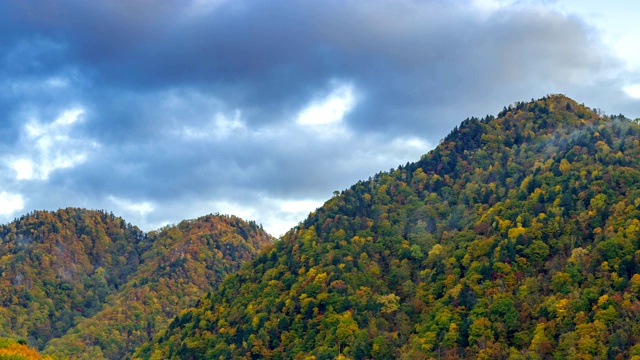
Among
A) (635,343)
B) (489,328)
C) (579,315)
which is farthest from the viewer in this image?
(489,328)

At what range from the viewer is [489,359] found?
180 meters

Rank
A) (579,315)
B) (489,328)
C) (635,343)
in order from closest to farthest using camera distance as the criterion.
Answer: (635,343) < (579,315) < (489,328)

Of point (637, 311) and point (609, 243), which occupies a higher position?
point (609, 243)

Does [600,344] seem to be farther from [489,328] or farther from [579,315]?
[489,328]

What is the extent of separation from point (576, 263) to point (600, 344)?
30627mm

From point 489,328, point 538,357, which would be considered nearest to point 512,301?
point 489,328

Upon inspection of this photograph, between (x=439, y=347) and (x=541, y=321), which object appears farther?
(x=439, y=347)

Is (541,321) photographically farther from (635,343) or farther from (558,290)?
(635,343)

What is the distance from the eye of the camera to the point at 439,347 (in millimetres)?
195250

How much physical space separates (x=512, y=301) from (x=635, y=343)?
35105 millimetres

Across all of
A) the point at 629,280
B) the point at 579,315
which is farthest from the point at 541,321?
the point at 629,280

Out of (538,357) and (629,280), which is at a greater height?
(629,280)

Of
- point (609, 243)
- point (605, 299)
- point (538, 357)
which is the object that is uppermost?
point (609, 243)

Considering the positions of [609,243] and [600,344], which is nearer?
[600,344]
